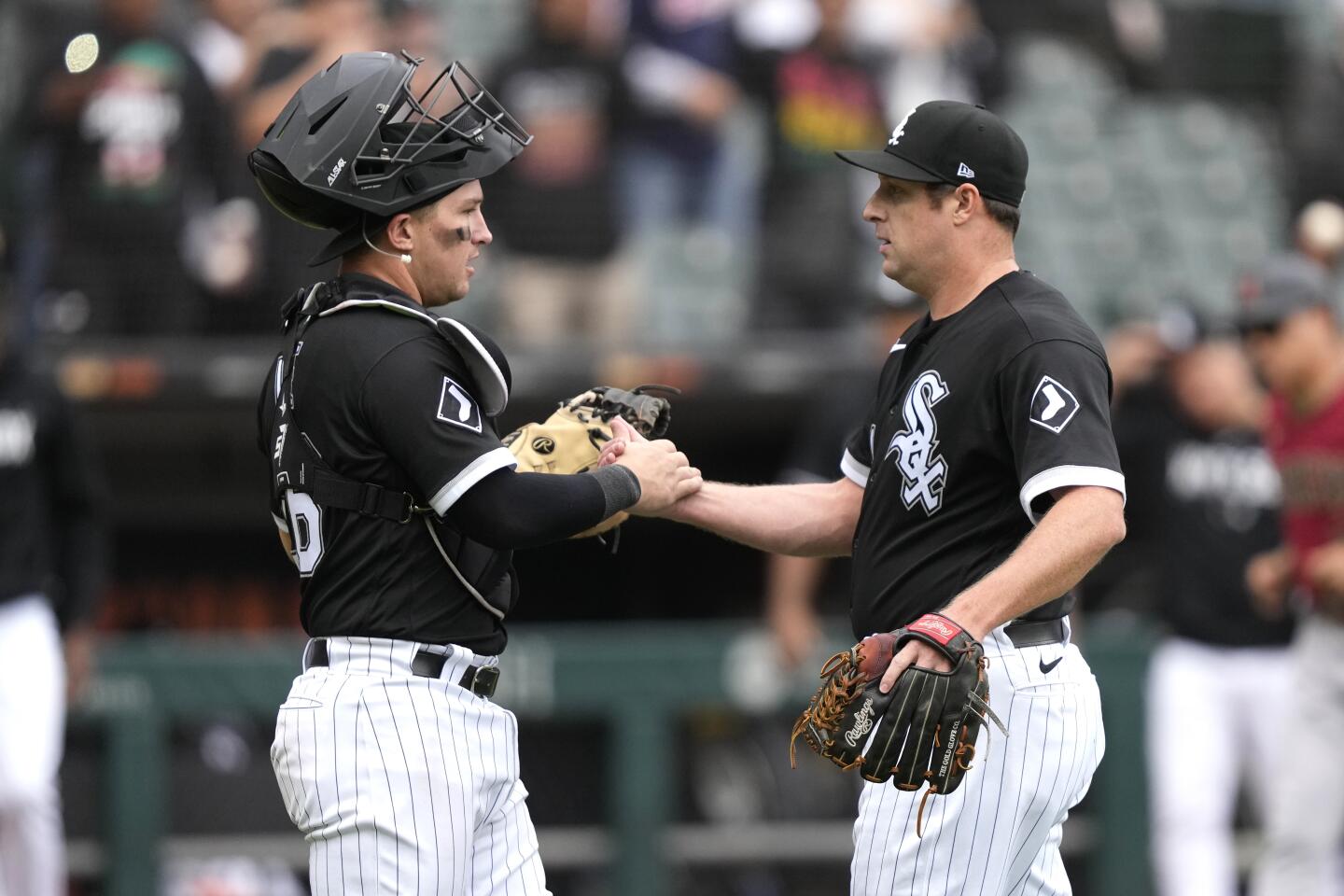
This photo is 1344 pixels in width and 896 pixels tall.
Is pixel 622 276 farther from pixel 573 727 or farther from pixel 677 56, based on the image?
pixel 573 727

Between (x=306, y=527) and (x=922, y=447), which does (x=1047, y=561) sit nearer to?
(x=922, y=447)

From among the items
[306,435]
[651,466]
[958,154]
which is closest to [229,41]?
[651,466]

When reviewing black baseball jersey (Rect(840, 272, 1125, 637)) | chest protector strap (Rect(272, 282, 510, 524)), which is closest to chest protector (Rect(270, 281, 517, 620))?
chest protector strap (Rect(272, 282, 510, 524))

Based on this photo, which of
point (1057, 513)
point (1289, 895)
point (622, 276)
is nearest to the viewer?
point (1057, 513)

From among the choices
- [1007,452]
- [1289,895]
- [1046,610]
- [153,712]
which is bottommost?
[1289,895]

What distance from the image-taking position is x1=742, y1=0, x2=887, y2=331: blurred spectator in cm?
870

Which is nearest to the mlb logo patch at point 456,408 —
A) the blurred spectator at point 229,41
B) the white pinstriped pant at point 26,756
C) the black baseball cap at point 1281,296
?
the white pinstriped pant at point 26,756

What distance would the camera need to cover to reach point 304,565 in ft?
11.3

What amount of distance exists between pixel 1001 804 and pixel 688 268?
5602 mm

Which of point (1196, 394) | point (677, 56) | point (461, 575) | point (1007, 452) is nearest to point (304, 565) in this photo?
point (461, 575)

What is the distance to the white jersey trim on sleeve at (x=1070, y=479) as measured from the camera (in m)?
3.26

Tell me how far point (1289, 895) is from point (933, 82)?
4.48m

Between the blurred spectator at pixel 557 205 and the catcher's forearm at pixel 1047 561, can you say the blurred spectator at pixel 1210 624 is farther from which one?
the catcher's forearm at pixel 1047 561

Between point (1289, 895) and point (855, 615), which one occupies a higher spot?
point (855, 615)
